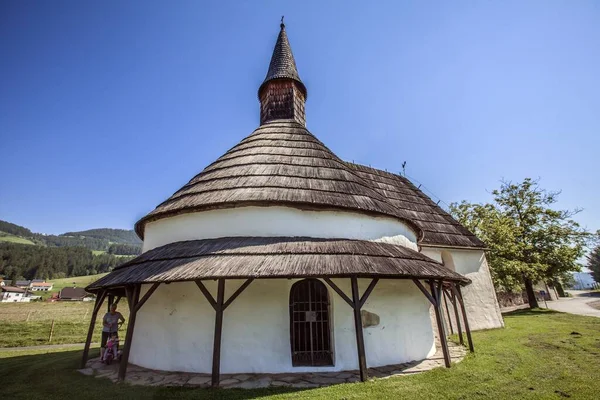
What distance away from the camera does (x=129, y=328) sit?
6.99m

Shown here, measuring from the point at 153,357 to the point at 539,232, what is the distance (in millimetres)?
28063

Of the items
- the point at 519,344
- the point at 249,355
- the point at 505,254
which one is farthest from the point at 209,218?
the point at 505,254

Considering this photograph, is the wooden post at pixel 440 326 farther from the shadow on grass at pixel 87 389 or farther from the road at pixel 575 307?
the road at pixel 575 307

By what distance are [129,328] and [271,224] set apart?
14.1ft

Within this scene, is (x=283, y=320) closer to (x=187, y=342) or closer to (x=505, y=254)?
(x=187, y=342)

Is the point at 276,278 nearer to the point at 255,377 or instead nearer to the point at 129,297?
the point at 255,377

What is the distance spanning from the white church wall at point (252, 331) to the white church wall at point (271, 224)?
146 cm

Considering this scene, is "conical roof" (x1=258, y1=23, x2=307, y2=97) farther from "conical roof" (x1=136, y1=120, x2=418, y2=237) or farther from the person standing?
the person standing

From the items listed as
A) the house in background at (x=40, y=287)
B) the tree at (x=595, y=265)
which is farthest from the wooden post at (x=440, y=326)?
the house in background at (x=40, y=287)

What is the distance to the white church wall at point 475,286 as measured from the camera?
14.4 meters

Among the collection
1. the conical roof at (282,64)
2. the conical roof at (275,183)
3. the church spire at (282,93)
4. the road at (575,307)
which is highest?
the conical roof at (282,64)

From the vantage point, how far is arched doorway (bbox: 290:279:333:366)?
24.8 feet

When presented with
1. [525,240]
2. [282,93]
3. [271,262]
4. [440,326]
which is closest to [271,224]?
[271,262]

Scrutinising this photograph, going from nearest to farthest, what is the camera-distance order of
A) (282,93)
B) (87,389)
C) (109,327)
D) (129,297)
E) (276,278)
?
(87,389) < (276,278) < (129,297) < (109,327) < (282,93)
